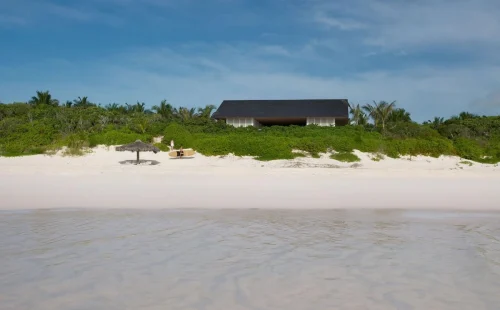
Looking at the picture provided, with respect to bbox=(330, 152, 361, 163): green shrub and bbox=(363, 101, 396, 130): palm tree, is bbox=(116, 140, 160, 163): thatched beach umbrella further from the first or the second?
bbox=(363, 101, 396, 130): palm tree

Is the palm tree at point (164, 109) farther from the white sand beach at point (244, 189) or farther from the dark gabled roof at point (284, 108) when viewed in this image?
the white sand beach at point (244, 189)

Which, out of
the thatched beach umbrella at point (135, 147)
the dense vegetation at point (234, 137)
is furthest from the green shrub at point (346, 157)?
the thatched beach umbrella at point (135, 147)

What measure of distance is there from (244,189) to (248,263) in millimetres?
7918

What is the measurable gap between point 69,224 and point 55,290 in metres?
3.62

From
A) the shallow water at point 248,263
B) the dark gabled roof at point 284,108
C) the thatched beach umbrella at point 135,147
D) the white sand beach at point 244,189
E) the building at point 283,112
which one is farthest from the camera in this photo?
the dark gabled roof at point 284,108

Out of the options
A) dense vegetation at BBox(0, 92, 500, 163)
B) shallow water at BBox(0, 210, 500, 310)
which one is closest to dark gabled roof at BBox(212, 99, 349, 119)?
dense vegetation at BBox(0, 92, 500, 163)

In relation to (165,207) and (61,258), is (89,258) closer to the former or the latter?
(61,258)

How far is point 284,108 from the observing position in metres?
43.4

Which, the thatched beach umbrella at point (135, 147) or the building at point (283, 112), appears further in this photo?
the building at point (283, 112)

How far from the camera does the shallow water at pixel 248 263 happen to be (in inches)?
146

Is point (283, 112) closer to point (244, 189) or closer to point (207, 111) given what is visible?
point (207, 111)

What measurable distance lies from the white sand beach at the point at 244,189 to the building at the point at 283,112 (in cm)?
2408

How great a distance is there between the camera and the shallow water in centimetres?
371

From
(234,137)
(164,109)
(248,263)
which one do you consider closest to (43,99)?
(164,109)
